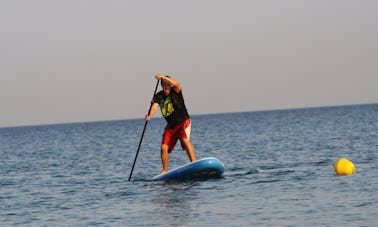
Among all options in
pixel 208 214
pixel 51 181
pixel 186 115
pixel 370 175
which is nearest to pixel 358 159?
pixel 370 175

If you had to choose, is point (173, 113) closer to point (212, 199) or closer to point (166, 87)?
point (166, 87)

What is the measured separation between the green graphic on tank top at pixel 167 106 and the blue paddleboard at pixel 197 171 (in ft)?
4.84

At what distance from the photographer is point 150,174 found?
78.6 feet

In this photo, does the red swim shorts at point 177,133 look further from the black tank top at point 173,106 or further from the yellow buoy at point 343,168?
the yellow buoy at point 343,168

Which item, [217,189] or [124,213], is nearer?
[124,213]

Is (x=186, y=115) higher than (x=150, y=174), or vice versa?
(x=186, y=115)

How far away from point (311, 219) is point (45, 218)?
5.45 m

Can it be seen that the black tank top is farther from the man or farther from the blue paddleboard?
the blue paddleboard

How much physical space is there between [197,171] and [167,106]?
1942 mm

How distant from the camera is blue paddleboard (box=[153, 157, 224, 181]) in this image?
62.1 ft

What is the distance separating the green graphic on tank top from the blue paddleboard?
4.84 feet

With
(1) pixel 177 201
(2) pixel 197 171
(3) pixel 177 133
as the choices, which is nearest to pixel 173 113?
(3) pixel 177 133

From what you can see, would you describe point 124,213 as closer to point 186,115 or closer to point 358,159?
point 186,115

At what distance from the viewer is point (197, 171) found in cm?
1911
